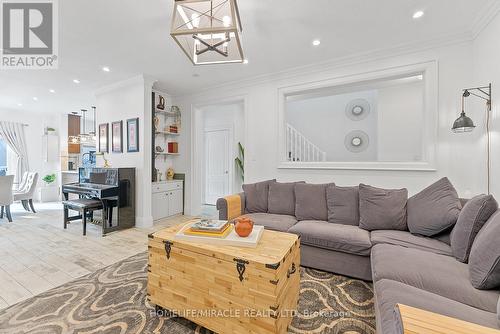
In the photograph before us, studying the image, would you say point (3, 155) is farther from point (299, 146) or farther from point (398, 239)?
point (398, 239)

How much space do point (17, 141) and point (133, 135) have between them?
4.82 m

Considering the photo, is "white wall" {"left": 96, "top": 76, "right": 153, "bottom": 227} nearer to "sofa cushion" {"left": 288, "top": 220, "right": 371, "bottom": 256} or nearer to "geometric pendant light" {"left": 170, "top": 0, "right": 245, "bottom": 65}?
"geometric pendant light" {"left": 170, "top": 0, "right": 245, "bottom": 65}

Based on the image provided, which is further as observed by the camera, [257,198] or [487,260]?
[257,198]

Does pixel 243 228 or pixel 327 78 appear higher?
pixel 327 78

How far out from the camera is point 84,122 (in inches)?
273

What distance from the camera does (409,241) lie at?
6.45ft

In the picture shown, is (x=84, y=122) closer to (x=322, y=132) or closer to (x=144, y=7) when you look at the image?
(x=144, y=7)

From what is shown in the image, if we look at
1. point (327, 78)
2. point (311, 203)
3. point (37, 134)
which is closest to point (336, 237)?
point (311, 203)

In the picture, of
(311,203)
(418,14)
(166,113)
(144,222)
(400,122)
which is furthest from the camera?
(166,113)

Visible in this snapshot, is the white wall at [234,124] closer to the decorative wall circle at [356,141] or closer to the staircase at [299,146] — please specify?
the staircase at [299,146]

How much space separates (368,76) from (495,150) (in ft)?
5.49

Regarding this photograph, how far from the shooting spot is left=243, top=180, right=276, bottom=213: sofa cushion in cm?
312

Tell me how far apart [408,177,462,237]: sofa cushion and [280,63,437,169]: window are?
33.3 inches

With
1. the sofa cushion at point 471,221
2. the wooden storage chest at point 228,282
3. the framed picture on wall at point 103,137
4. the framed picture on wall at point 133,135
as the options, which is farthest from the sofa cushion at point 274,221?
the framed picture on wall at point 103,137
